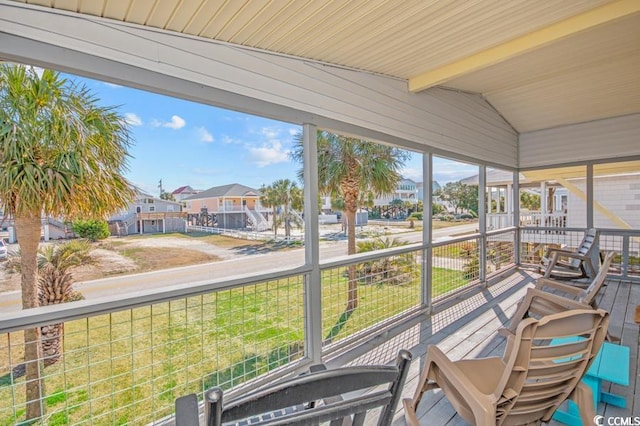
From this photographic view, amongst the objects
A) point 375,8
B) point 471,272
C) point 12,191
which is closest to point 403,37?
point 375,8

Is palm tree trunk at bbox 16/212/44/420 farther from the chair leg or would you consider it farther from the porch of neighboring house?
the chair leg

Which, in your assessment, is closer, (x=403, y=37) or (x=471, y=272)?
(x=403, y=37)

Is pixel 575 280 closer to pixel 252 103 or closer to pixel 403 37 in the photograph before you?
pixel 403 37

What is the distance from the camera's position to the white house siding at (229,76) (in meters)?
1.70

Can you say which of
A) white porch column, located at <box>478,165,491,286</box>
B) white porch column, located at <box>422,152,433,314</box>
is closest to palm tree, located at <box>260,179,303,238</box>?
white porch column, located at <box>422,152,433,314</box>

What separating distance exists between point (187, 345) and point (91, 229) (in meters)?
1.20

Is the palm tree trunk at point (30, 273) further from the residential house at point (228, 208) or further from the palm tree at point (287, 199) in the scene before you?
the palm tree at point (287, 199)

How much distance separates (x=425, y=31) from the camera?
2.71m

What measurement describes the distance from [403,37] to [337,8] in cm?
86

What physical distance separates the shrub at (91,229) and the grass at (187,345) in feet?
2.06

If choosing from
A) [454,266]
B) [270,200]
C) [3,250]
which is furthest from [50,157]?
[454,266]

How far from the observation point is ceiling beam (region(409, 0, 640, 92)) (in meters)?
2.58

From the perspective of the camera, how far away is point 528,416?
1700mm

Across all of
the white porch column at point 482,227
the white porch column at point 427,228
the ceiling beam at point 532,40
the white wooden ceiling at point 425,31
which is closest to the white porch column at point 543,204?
the white porch column at point 482,227
